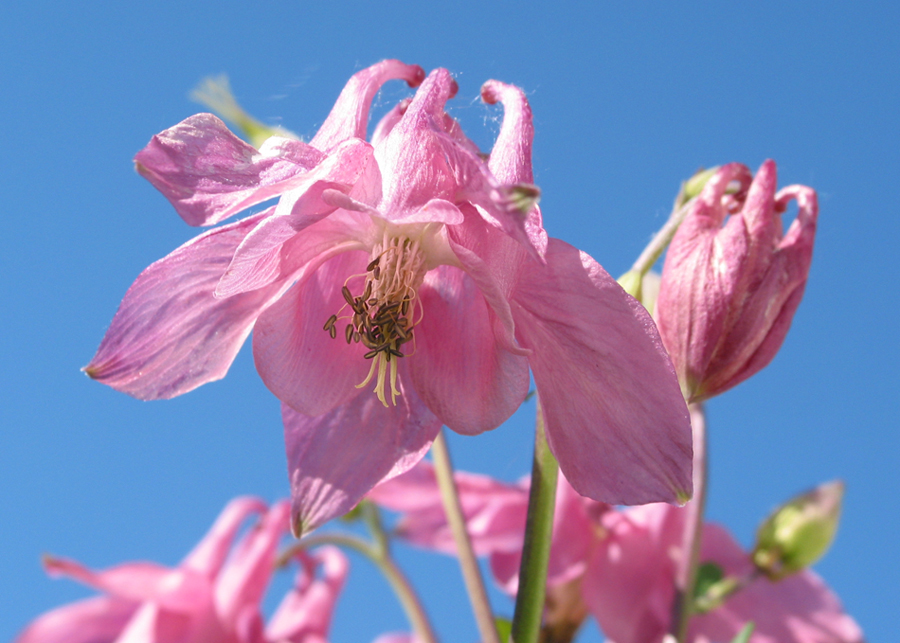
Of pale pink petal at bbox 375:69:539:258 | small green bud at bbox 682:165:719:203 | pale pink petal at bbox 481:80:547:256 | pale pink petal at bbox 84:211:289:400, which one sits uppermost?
small green bud at bbox 682:165:719:203

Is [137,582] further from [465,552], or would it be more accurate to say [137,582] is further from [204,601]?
[465,552]

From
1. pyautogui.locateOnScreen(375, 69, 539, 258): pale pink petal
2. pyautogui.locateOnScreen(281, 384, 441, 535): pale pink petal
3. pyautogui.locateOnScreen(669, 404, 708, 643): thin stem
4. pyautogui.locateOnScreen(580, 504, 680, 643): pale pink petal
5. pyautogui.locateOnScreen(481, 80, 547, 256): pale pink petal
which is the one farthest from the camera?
pyautogui.locateOnScreen(580, 504, 680, 643): pale pink petal

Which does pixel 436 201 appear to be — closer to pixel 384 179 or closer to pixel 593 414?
pixel 384 179

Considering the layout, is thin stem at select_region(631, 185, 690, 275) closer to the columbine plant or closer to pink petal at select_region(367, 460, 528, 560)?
the columbine plant

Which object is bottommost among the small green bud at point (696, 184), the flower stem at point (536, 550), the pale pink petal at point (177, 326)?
the flower stem at point (536, 550)

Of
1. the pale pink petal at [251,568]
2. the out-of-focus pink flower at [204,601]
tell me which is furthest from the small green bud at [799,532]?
the pale pink petal at [251,568]

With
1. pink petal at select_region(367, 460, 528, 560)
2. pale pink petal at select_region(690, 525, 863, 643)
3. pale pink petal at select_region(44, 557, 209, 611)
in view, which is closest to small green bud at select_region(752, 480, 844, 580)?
pale pink petal at select_region(690, 525, 863, 643)

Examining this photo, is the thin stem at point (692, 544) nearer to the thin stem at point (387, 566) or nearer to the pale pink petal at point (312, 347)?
the thin stem at point (387, 566)

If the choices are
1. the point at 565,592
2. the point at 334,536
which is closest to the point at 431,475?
the point at 334,536
